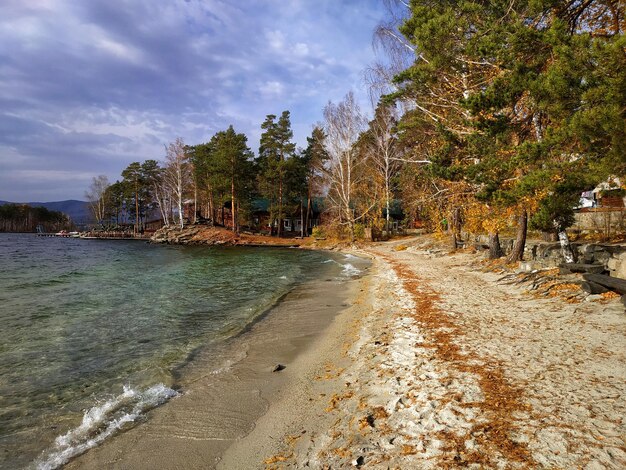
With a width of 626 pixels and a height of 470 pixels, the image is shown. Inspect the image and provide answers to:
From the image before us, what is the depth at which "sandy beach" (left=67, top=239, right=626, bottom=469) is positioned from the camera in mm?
3551

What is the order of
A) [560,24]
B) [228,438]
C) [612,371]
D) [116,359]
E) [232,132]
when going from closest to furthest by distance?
[228,438], [612,371], [560,24], [116,359], [232,132]

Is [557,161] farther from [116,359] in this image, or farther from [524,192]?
[116,359]

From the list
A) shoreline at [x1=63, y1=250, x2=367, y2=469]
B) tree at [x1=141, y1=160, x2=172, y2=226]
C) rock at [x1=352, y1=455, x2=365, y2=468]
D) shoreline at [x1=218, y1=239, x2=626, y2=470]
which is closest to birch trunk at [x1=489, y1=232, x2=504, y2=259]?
shoreline at [x1=218, y1=239, x2=626, y2=470]

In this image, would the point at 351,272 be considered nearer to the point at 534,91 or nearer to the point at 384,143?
the point at 534,91

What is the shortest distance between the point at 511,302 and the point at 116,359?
1048 centimetres

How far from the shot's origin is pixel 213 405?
5.45 meters

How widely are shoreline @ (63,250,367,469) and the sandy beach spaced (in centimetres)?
3

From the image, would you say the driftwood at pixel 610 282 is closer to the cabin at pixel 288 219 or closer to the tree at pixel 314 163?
the tree at pixel 314 163

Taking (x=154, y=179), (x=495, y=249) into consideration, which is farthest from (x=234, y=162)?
(x=495, y=249)

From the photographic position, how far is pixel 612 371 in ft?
16.5

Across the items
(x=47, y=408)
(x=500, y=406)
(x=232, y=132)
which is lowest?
(x=47, y=408)

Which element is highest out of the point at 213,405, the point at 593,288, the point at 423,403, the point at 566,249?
the point at 566,249

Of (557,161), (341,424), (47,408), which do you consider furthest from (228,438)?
(557,161)

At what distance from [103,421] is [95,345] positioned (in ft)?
14.2
